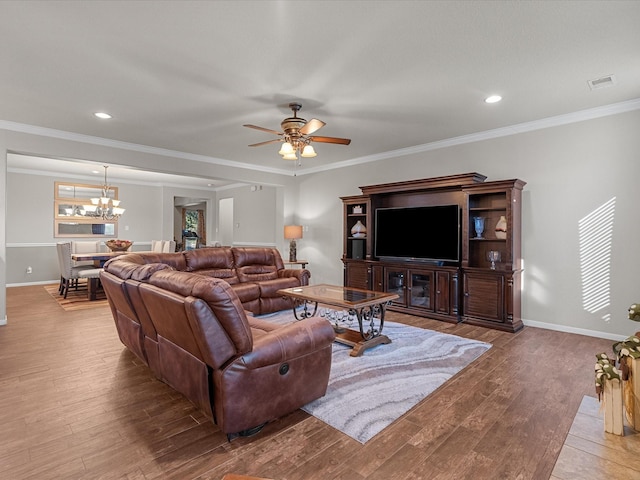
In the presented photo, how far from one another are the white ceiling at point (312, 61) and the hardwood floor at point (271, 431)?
264 centimetres

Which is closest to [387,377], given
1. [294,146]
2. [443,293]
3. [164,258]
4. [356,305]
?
[356,305]

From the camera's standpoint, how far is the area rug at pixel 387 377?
222cm

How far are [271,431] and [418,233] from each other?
377cm

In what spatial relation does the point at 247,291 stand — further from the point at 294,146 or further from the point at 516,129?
the point at 516,129

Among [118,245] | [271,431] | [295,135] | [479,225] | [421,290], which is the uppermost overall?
[295,135]

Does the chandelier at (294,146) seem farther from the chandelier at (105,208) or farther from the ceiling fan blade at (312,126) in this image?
the chandelier at (105,208)

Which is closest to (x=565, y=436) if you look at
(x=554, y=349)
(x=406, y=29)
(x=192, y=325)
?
(x=554, y=349)

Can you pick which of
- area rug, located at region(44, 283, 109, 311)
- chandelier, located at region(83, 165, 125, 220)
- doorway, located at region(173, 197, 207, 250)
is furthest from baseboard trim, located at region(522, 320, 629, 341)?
doorway, located at region(173, 197, 207, 250)

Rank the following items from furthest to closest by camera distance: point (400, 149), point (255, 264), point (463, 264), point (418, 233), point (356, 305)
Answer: point (400, 149) → point (255, 264) → point (418, 233) → point (463, 264) → point (356, 305)

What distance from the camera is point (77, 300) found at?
5.96 m

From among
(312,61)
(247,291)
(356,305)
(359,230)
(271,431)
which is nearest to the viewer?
(271,431)

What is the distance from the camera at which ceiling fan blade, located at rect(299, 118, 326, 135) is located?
3283 mm

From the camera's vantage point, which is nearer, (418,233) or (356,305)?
(356,305)

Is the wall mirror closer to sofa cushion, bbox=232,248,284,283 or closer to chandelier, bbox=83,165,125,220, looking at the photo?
chandelier, bbox=83,165,125,220
